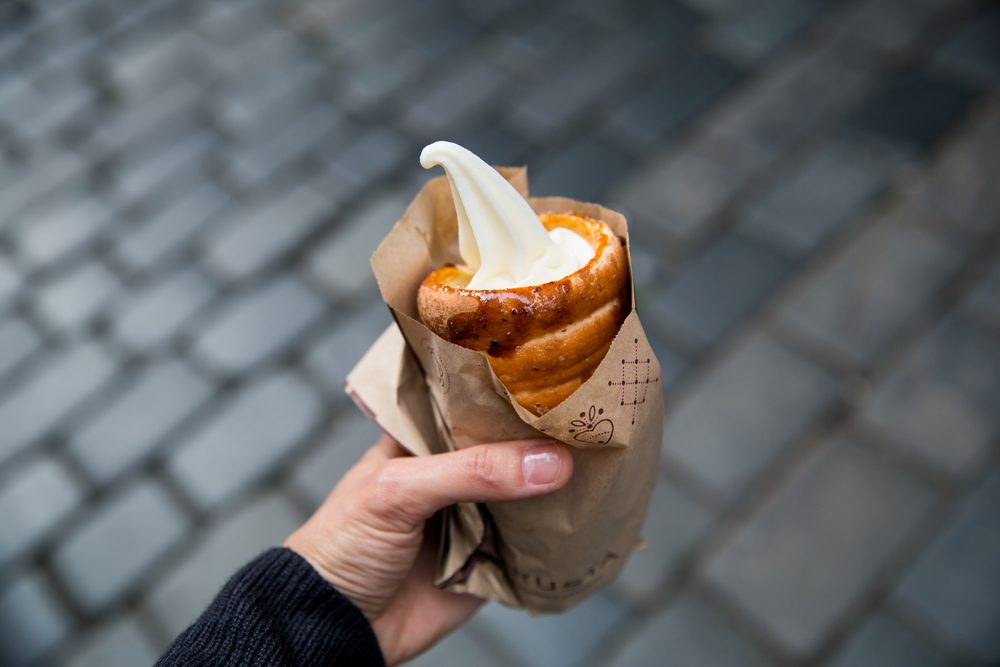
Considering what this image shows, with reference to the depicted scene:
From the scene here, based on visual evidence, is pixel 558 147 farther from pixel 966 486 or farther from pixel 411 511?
pixel 411 511

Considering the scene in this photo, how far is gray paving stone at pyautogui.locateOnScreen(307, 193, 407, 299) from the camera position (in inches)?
147

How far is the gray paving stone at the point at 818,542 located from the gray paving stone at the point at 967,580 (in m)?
0.11

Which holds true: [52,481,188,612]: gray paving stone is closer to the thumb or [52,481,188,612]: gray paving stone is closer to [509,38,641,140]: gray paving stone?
the thumb

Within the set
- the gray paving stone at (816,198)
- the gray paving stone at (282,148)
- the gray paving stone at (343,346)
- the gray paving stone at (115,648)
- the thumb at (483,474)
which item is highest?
the thumb at (483,474)

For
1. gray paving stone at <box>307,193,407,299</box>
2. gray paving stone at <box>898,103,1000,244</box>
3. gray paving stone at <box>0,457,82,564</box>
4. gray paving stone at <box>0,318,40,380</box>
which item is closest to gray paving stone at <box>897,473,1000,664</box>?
gray paving stone at <box>898,103,1000,244</box>

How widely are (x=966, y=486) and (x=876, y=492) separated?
0.92 ft

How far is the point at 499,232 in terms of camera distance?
5.11 ft

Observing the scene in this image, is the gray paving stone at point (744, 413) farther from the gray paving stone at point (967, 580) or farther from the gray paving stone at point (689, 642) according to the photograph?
the gray paving stone at point (967, 580)

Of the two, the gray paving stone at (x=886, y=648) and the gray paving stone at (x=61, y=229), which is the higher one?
the gray paving stone at (x=61, y=229)

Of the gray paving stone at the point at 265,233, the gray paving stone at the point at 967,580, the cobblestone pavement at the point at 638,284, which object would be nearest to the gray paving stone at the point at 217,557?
the cobblestone pavement at the point at 638,284

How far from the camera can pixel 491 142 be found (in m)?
4.14

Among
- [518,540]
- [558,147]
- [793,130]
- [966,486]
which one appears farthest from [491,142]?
[518,540]

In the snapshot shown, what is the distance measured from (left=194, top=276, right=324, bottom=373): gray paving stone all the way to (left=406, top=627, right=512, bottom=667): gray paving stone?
142cm

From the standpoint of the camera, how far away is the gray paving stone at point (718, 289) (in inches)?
133
